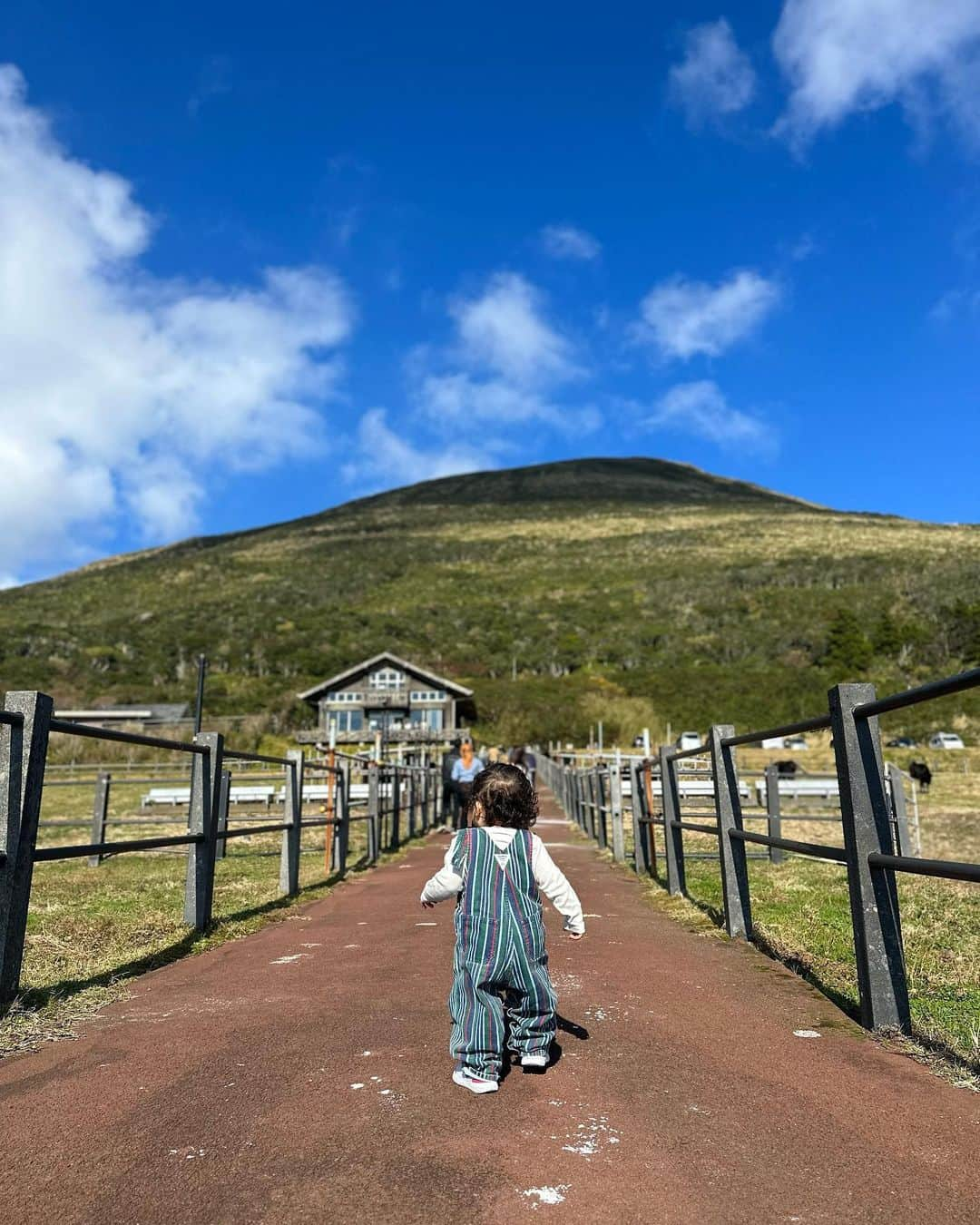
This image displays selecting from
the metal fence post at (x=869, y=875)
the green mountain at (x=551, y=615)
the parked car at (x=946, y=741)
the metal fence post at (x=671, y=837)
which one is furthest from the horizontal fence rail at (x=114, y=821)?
the green mountain at (x=551, y=615)

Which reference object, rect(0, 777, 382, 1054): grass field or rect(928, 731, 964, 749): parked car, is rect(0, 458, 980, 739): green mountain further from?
rect(0, 777, 382, 1054): grass field

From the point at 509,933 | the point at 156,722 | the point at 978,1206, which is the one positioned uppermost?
the point at 156,722

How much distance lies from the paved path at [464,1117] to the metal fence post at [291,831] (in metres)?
3.46

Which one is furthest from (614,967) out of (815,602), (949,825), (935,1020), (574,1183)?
(815,602)

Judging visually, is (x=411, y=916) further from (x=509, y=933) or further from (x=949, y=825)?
(x=949, y=825)

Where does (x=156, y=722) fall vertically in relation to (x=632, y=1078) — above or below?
above

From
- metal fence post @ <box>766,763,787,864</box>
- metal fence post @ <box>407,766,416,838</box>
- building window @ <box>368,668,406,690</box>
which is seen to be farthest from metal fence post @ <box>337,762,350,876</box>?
building window @ <box>368,668,406,690</box>

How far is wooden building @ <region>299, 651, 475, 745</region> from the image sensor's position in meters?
49.1

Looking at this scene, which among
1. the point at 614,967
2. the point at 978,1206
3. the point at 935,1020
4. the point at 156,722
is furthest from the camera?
the point at 156,722

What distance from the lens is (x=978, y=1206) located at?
2.04m

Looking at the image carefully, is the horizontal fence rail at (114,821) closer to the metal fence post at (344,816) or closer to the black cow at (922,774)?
the metal fence post at (344,816)

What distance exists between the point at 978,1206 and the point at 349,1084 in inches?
69.6

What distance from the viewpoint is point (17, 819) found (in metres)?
3.87

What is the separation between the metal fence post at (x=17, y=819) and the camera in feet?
12.5
